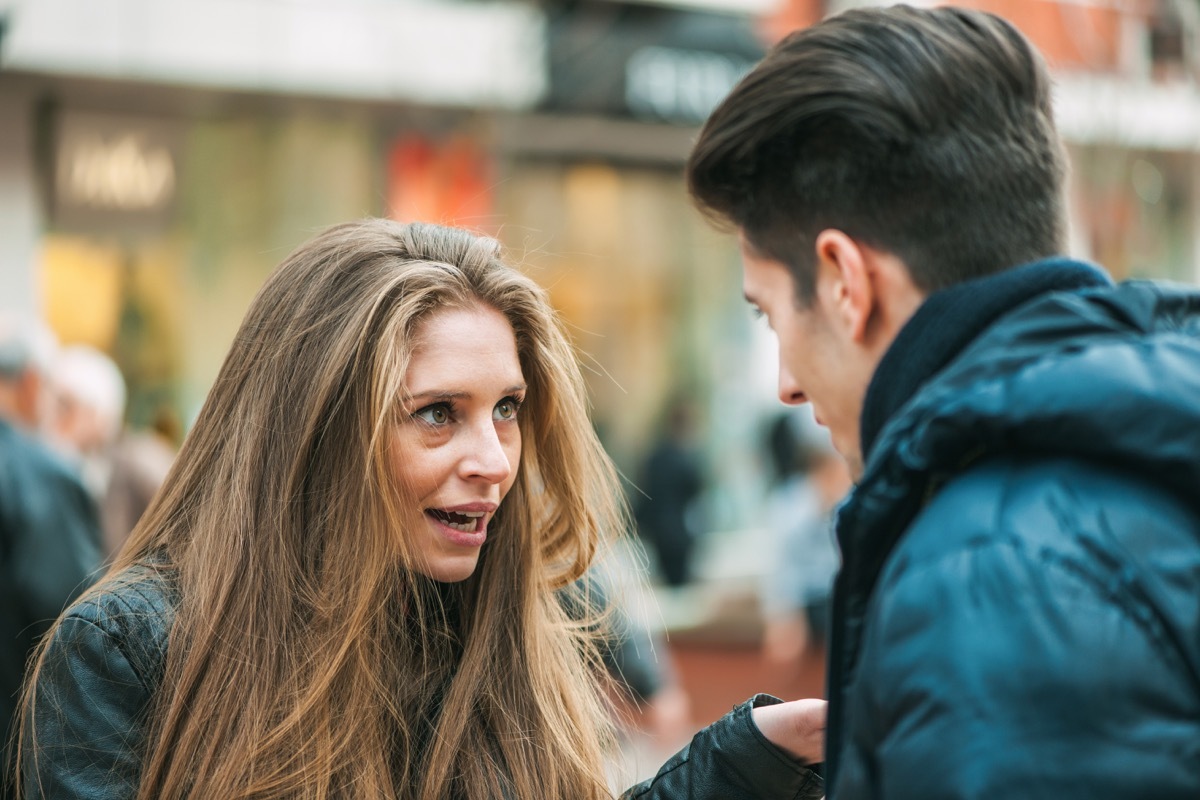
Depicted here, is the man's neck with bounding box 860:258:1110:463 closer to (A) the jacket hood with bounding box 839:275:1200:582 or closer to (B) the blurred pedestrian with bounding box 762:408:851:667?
(A) the jacket hood with bounding box 839:275:1200:582

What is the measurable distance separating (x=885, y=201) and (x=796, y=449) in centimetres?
1028

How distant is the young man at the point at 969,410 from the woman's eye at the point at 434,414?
78cm

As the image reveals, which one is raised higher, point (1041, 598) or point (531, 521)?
point (1041, 598)

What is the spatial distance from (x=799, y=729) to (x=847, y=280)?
969 millimetres

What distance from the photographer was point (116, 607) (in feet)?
7.28

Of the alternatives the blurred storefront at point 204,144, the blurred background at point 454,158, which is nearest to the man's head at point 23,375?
the blurred background at point 454,158

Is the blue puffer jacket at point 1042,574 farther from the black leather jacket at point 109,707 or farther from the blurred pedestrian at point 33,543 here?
the blurred pedestrian at point 33,543

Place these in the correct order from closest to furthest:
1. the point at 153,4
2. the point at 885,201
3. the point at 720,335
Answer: the point at 885,201, the point at 153,4, the point at 720,335

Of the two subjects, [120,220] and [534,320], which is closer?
[534,320]

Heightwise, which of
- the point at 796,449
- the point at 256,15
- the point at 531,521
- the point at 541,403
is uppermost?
the point at 256,15

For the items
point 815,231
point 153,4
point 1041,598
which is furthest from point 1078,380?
point 153,4

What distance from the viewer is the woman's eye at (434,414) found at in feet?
7.90

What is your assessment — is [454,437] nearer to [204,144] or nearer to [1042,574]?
[1042,574]

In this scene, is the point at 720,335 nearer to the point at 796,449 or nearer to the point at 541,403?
the point at 796,449
